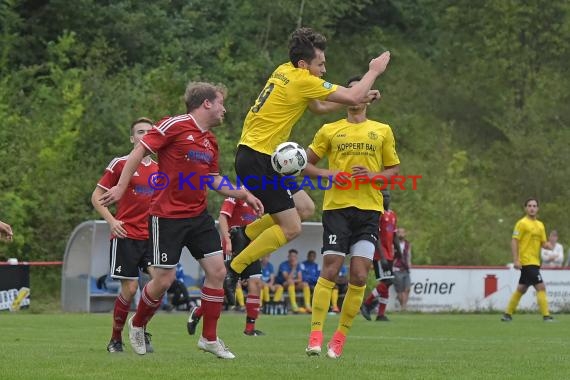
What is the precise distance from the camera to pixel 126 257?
10.9m

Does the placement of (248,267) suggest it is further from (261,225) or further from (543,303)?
(543,303)

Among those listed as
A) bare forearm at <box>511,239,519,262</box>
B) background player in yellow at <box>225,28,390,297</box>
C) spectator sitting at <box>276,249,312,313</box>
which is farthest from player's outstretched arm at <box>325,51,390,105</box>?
spectator sitting at <box>276,249,312,313</box>

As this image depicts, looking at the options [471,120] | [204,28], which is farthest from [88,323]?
[471,120]

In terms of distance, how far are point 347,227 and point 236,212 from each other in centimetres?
576

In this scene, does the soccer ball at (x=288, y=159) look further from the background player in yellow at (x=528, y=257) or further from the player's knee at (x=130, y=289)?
the background player in yellow at (x=528, y=257)

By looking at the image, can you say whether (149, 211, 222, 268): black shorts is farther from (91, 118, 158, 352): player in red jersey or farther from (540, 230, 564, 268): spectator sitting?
(540, 230, 564, 268): spectator sitting

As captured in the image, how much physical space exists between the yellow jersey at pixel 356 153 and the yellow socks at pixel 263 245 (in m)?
0.49

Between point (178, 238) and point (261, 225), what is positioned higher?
point (261, 225)

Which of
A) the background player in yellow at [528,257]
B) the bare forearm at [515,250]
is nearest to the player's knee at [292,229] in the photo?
the bare forearm at [515,250]

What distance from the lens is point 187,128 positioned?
9.12 metres

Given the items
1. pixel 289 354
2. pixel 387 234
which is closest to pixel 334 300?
pixel 387 234

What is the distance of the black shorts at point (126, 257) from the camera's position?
35.5 feet

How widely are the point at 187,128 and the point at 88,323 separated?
8782 millimetres

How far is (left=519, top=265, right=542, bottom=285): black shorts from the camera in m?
20.5
